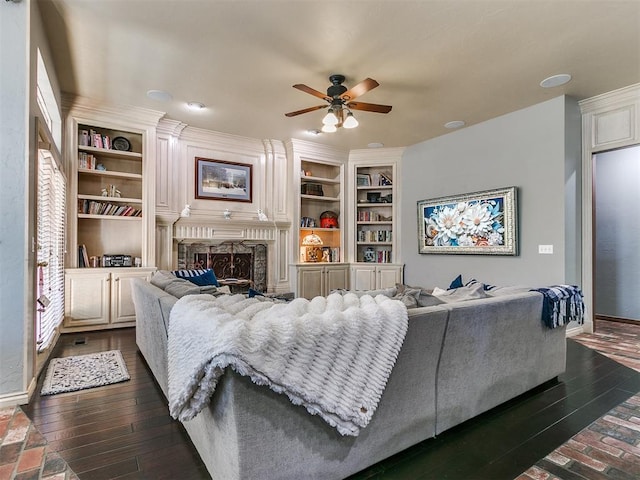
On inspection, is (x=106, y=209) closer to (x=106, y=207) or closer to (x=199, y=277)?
(x=106, y=207)

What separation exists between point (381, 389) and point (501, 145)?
428 centimetres

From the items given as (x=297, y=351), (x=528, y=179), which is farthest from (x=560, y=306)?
(x=528, y=179)

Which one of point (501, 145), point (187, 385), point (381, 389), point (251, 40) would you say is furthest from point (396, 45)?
point (187, 385)

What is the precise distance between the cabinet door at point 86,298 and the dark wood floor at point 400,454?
6.19 feet

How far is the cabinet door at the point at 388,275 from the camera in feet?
19.9

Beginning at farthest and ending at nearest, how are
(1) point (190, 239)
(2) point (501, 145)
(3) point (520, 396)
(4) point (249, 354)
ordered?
1. (1) point (190, 239)
2. (2) point (501, 145)
3. (3) point (520, 396)
4. (4) point (249, 354)

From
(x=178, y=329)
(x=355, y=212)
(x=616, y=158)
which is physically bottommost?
(x=178, y=329)

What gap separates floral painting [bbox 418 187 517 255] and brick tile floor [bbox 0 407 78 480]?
4723mm

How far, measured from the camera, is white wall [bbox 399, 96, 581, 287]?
4066 mm

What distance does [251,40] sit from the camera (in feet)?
9.87

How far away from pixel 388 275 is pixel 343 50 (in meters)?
3.89

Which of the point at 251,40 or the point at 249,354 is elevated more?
the point at 251,40

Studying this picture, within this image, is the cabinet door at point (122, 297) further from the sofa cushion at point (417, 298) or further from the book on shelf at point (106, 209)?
the sofa cushion at point (417, 298)

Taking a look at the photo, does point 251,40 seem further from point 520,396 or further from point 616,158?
point 616,158
